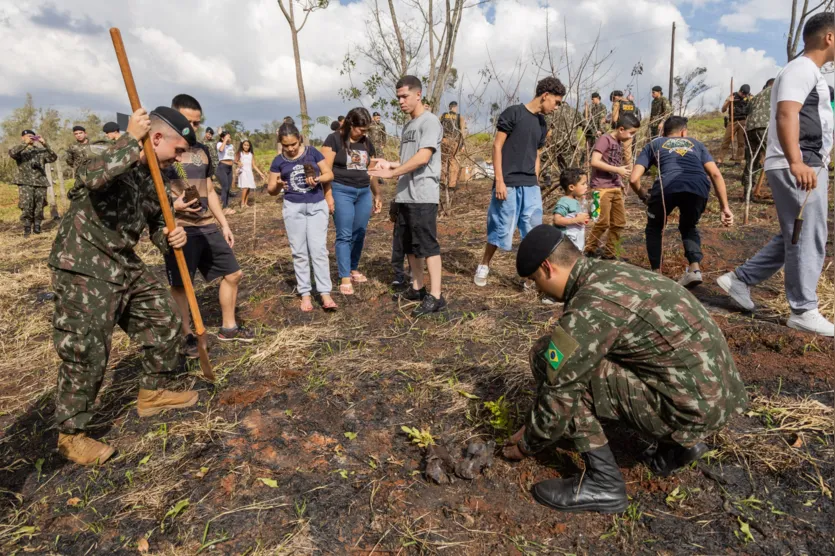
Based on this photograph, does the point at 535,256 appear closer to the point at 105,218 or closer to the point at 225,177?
the point at 105,218

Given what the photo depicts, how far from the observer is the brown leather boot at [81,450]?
2535 millimetres

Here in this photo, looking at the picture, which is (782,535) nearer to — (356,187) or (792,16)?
(356,187)

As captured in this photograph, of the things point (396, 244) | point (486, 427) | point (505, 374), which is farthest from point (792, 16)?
point (486, 427)

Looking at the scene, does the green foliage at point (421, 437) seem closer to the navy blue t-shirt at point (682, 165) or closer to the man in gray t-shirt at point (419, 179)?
the man in gray t-shirt at point (419, 179)

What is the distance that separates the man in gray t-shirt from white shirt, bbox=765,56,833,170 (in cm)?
244

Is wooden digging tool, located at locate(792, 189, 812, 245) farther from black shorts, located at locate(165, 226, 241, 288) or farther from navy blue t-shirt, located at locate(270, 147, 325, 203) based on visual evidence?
black shorts, located at locate(165, 226, 241, 288)

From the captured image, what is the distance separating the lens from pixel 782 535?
6.49ft

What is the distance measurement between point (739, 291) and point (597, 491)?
8.92ft

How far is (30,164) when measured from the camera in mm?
9188

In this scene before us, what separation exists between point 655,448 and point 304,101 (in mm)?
12681

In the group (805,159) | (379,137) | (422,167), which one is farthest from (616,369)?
(379,137)

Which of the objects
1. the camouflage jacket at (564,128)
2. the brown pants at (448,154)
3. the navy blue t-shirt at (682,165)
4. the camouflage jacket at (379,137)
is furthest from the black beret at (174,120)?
the camouflage jacket at (379,137)

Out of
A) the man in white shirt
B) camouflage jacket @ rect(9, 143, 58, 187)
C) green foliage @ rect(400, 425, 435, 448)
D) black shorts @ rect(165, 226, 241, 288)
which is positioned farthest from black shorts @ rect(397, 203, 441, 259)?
camouflage jacket @ rect(9, 143, 58, 187)

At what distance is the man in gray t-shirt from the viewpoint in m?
4.09
